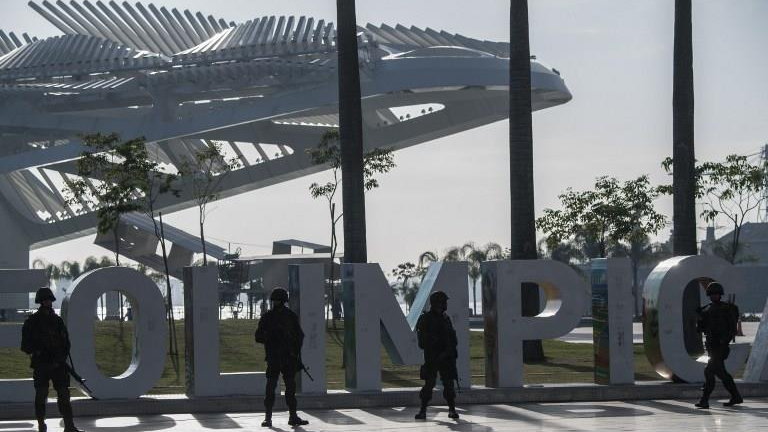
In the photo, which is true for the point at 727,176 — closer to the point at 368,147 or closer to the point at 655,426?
the point at 655,426

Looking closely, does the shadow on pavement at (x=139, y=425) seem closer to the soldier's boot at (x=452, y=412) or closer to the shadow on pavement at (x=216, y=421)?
the shadow on pavement at (x=216, y=421)

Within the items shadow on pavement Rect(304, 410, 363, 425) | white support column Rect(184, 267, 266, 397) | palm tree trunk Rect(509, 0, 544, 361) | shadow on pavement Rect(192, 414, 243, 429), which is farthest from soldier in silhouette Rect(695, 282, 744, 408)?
palm tree trunk Rect(509, 0, 544, 361)

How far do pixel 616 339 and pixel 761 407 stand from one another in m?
2.74

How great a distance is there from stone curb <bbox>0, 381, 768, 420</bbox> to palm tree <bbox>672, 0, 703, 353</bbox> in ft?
18.6

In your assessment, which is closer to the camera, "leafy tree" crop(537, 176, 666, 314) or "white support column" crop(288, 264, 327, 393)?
"white support column" crop(288, 264, 327, 393)

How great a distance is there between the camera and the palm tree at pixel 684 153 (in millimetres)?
26922

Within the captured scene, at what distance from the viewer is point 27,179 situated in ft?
281

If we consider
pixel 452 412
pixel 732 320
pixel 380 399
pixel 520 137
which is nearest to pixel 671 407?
pixel 732 320

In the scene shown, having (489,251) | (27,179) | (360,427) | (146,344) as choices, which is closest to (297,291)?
(146,344)

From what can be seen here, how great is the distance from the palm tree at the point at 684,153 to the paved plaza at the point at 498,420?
276 inches

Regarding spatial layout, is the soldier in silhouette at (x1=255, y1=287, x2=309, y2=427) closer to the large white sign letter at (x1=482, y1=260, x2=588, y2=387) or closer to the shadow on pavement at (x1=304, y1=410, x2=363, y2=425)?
the shadow on pavement at (x1=304, y1=410, x2=363, y2=425)

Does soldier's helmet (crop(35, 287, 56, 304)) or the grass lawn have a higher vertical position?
soldier's helmet (crop(35, 287, 56, 304))

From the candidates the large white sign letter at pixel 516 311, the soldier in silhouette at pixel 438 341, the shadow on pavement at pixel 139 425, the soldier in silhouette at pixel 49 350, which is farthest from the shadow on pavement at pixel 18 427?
the large white sign letter at pixel 516 311

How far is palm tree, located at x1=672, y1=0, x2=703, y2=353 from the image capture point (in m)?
26.9
